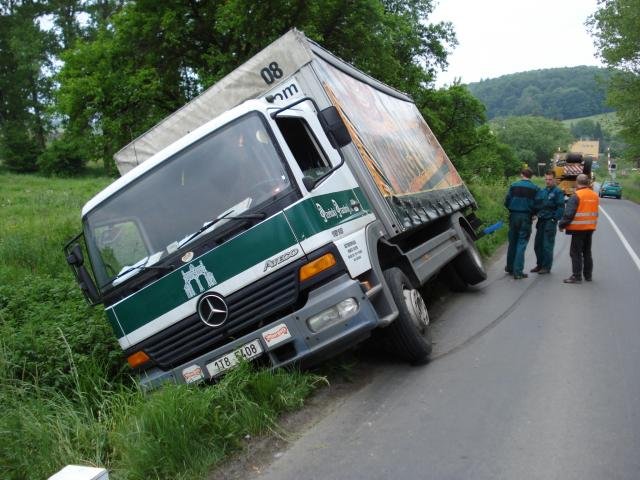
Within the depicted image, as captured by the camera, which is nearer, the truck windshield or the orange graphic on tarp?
the truck windshield

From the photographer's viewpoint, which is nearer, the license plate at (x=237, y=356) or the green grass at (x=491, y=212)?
the license plate at (x=237, y=356)

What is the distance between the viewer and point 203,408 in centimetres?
404

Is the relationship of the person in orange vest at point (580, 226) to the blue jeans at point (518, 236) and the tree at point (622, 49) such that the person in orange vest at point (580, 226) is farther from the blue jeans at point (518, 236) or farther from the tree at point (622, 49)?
the tree at point (622, 49)

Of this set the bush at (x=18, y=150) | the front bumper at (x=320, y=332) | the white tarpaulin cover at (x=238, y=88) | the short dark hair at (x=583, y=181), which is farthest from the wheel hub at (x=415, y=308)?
the bush at (x=18, y=150)

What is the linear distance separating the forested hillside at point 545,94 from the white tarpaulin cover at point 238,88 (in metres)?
131

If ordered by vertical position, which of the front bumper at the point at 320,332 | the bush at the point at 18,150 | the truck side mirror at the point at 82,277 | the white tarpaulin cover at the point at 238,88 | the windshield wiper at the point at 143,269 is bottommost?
the front bumper at the point at 320,332

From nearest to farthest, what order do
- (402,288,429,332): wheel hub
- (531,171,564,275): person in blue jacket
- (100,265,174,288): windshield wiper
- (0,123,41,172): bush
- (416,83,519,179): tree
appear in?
1. (100,265,174,288): windshield wiper
2. (402,288,429,332): wheel hub
3. (531,171,564,275): person in blue jacket
4. (416,83,519,179): tree
5. (0,123,41,172): bush

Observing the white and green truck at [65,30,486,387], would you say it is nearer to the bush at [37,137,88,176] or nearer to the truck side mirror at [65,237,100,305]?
the truck side mirror at [65,237,100,305]

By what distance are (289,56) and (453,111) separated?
63.4 ft

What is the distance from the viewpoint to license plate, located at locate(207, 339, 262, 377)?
452 cm

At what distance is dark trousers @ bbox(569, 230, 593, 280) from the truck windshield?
259 inches

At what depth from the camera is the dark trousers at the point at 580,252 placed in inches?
375

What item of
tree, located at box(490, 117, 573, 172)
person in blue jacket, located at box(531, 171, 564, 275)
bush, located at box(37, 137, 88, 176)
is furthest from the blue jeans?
tree, located at box(490, 117, 573, 172)

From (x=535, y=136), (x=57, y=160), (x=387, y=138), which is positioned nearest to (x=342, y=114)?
(x=387, y=138)
